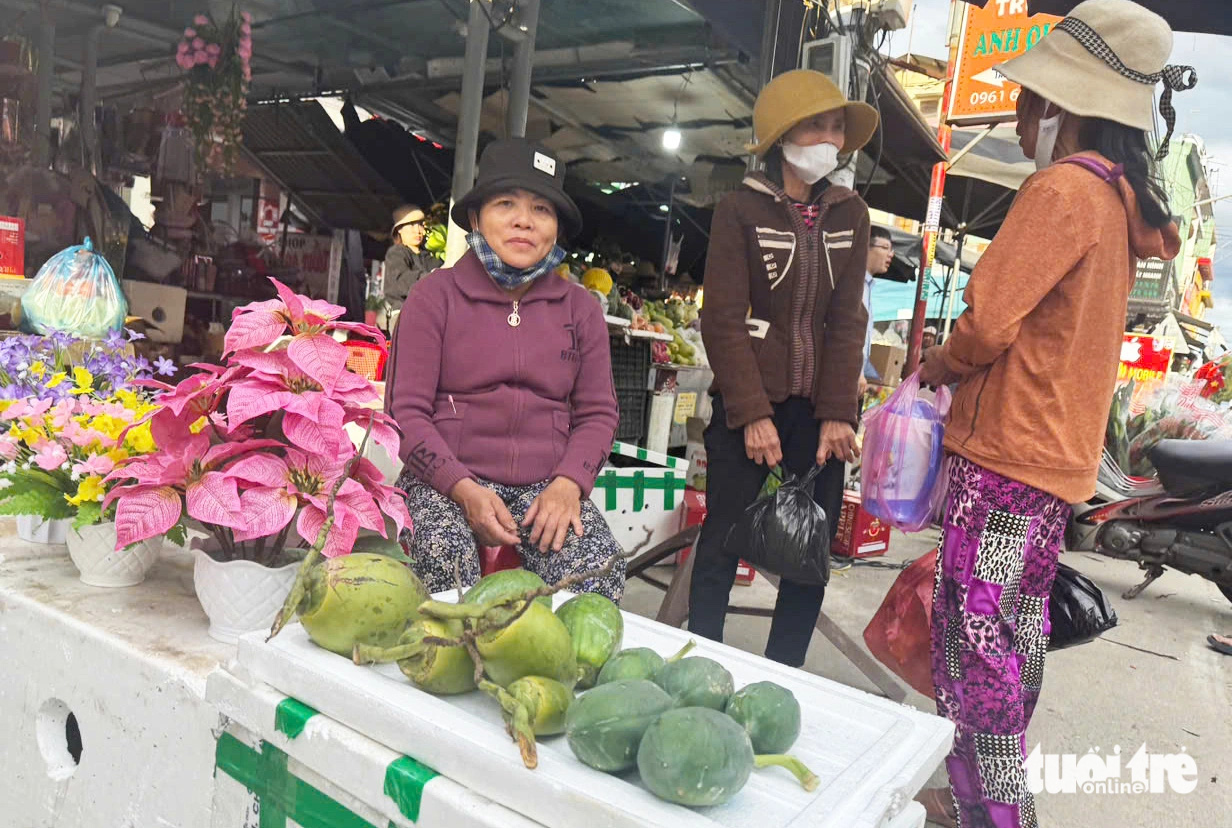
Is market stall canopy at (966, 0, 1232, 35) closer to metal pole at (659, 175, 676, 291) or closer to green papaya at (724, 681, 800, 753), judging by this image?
green papaya at (724, 681, 800, 753)

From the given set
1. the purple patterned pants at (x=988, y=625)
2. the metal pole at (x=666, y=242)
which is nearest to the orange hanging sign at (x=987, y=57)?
the metal pole at (x=666, y=242)

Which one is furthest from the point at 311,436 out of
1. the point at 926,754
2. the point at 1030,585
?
the point at 1030,585

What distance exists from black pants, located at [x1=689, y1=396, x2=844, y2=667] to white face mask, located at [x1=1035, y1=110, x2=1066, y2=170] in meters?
0.89

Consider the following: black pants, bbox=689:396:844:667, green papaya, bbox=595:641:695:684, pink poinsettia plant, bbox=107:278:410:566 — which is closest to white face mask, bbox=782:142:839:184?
black pants, bbox=689:396:844:667

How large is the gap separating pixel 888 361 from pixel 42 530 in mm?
8018

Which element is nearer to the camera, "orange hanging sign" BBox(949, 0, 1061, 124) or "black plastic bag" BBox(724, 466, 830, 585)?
"black plastic bag" BBox(724, 466, 830, 585)

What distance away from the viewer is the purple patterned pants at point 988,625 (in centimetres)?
185

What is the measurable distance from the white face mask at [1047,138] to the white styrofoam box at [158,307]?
4.00 m

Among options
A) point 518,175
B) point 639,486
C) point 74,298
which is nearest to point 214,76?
point 74,298

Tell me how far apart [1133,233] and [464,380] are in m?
Answer: 1.60

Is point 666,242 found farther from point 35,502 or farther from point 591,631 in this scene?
point 591,631

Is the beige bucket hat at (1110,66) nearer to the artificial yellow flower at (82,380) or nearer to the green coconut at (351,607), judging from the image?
the green coconut at (351,607)

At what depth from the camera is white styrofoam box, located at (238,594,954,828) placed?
2.46 ft

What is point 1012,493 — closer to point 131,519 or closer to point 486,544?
point 486,544
